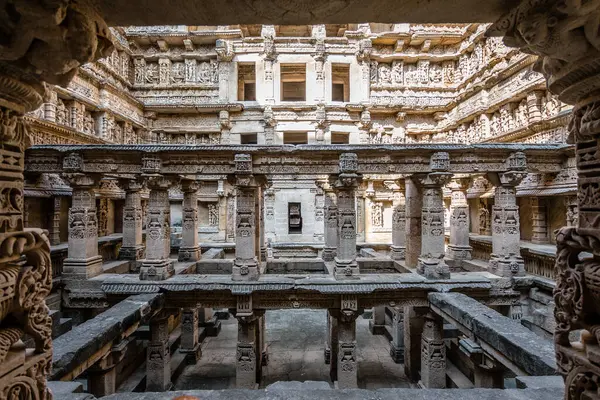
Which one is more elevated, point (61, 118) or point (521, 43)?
point (61, 118)

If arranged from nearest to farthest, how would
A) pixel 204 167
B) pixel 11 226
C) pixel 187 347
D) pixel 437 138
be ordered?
pixel 11 226 → pixel 204 167 → pixel 187 347 → pixel 437 138

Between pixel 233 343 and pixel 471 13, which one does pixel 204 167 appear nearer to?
pixel 233 343

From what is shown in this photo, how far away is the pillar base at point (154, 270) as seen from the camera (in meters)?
7.61

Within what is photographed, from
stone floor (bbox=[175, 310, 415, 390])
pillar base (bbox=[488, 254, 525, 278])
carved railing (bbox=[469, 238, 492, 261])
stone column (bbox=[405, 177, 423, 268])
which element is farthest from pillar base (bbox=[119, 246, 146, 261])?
carved railing (bbox=[469, 238, 492, 261])

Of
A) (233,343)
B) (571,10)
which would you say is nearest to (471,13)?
(571,10)

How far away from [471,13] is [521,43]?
381mm

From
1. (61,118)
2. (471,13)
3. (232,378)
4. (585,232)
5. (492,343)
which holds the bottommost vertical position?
(232,378)

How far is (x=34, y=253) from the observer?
6.33ft

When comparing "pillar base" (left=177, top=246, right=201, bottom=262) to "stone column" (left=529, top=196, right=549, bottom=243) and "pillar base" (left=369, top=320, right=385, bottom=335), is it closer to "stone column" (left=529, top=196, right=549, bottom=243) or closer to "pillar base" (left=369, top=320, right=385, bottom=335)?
"pillar base" (left=369, top=320, right=385, bottom=335)

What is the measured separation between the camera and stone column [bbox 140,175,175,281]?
25.1ft

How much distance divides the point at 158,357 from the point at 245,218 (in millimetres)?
4001

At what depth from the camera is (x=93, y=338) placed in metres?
4.65

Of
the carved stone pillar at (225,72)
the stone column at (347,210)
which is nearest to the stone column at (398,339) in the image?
the stone column at (347,210)

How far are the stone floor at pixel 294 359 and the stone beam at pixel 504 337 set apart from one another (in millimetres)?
3228
